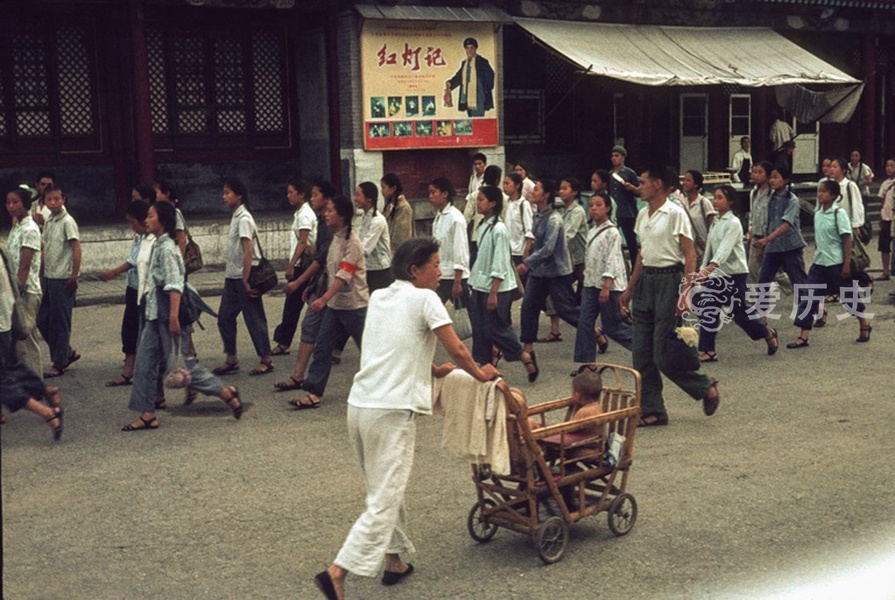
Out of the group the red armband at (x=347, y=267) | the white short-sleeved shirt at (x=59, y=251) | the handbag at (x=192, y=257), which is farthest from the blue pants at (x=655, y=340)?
the white short-sleeved shirt at (x=59, y=251)

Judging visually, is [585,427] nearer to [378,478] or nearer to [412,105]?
[378,478]

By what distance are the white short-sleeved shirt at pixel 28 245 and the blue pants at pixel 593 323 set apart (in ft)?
14.3

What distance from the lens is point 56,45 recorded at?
17.4 meters

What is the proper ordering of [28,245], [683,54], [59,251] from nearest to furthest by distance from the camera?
[28,245] < [59,251] < [683,54]

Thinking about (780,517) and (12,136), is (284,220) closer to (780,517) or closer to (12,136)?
(12,136)

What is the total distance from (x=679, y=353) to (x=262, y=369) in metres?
3.86

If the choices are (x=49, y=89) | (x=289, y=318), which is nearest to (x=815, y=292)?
(x=289, y=318)

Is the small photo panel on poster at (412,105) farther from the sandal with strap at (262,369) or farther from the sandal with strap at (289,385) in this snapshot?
→ the sandal with strap at (289,385)

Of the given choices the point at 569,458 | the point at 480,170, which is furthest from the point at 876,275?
the point at 569,458

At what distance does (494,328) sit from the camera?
905 cm

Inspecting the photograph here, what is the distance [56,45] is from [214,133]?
2.79 metres

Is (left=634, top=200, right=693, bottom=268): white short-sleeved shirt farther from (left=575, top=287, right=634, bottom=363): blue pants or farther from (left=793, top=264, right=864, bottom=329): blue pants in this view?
(left=793, top=264, right=864, bottom=329): blue pants

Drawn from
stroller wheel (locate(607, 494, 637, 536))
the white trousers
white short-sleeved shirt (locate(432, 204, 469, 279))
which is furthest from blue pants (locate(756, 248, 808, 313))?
the white trousers

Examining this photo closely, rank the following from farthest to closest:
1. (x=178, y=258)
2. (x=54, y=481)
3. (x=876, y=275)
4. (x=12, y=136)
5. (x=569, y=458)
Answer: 1. (x=12, y=136)
2. (x=876, y=275)
3. (x=178, y=258)
4. (x=54, y=481)
5. (x=569, y=458)
